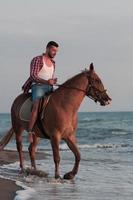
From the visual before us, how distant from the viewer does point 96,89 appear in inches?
400

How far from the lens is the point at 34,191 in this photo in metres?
8.30

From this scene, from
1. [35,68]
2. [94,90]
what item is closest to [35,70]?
[35,68]

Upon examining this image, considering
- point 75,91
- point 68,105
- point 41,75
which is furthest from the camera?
point 41,75

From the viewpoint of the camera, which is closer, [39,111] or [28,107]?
[39,111]

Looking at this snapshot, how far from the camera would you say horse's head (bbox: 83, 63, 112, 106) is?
33.1 feet

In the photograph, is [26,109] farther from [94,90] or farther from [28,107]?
[94,90]

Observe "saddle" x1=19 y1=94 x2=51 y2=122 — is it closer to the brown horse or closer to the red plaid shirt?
the brown horse

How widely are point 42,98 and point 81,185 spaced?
1723mm

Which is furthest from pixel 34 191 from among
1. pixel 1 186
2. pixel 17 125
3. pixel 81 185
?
pixel 17 125

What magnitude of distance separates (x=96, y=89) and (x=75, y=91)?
37 centimetres

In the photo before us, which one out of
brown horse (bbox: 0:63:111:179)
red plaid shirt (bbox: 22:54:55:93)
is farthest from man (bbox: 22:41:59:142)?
brown horse (bbox: 0:63:111:179)

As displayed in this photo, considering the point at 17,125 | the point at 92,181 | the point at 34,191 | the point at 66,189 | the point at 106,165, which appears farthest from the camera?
the point at 106,165

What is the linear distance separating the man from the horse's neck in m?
0.28

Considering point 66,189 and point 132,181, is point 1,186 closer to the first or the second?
point 66,189
